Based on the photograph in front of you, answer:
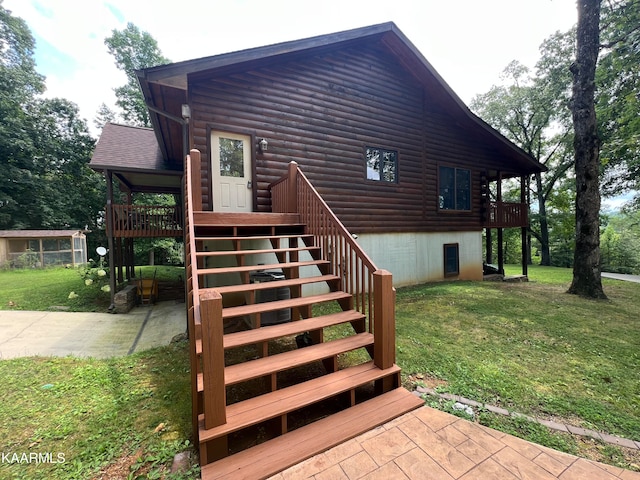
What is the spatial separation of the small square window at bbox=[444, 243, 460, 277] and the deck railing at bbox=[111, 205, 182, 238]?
8682 mm

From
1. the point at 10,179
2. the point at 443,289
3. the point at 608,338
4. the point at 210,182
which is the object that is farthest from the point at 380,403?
the point at 10,179

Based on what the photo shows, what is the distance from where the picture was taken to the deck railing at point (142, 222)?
773 centimetres

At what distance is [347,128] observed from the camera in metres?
7.11

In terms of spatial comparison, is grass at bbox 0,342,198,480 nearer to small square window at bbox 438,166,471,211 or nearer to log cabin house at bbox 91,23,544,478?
log cabin house at bbox 91,23,544,478

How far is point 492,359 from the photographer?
334 centimetres

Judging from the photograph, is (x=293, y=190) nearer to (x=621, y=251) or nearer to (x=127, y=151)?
(x=127, y=151)

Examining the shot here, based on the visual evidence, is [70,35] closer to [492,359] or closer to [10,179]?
[10,179]

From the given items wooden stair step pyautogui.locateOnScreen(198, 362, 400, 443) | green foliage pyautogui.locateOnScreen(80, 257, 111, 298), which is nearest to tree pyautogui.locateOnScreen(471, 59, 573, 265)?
wooden stair step pyautogui.locateOnScreen(198, 362, 400, 443)

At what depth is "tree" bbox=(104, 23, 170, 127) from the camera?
55.0 ft

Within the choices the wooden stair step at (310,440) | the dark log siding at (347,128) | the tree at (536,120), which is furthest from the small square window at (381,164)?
the tree at (536,120)

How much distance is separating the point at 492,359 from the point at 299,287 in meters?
2.57

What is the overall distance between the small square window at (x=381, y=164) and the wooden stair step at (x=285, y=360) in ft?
18.3

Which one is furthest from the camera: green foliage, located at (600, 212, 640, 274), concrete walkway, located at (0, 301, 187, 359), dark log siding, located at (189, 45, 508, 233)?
green foliage, located at (600, 212, 640, 274)

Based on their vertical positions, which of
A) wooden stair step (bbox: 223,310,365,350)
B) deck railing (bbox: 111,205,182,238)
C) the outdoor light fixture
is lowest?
wooden stair step (bbox: 223,310,365,350)
